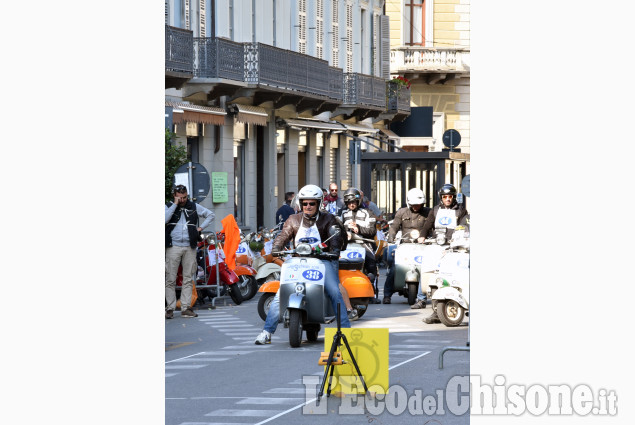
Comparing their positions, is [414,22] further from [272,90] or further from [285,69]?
[272,90]

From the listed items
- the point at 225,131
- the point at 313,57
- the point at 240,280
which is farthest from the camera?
the point at 313,57

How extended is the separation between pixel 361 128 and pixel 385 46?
16.7 ft

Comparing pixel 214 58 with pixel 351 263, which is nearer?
pixel 351 263

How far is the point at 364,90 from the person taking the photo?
1800 inches

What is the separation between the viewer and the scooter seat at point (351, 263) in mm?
18703

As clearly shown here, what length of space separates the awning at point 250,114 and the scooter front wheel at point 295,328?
19.3 m

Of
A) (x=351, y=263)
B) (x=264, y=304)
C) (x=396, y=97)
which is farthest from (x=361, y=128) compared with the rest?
(x=264, y=304)

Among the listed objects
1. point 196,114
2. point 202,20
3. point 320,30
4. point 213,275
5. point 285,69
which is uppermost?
point 320,30
